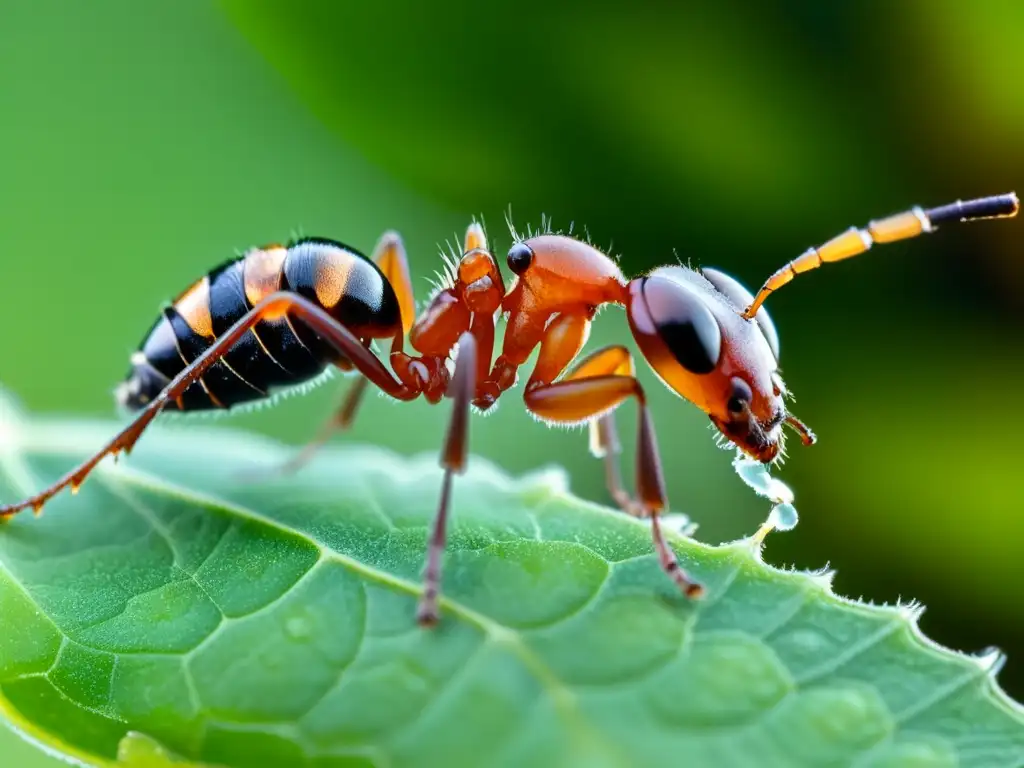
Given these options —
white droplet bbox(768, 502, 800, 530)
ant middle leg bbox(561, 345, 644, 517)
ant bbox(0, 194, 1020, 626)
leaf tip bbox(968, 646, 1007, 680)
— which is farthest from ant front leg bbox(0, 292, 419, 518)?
leaf tip bbox(968, 646, 1007, 680)

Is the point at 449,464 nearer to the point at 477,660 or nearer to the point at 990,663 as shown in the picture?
the point at 477,660

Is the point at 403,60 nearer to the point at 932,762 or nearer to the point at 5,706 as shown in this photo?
the point at 5,706

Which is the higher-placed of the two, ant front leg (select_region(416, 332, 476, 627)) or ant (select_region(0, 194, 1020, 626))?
ant (select_region(0, 194, 1020, 626))

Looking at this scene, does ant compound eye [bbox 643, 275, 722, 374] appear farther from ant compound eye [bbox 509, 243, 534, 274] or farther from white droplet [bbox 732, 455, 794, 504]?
ant compound eye [bbox 509, 243, 534, 274]

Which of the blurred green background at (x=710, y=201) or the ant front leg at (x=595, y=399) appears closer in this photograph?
the ant front leg at (x=595, y=399)

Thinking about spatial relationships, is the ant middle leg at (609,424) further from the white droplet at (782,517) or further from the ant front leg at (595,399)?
the white droplet at (782,517)

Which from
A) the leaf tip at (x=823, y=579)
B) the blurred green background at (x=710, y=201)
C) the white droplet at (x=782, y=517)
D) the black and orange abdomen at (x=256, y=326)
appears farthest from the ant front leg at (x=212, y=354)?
the leaf tip at (x=823, y=579)

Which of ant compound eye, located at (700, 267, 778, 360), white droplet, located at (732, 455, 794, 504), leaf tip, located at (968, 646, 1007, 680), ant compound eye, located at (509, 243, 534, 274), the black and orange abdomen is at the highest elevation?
ant compound eye, located at (509, 243, 534, 274)
